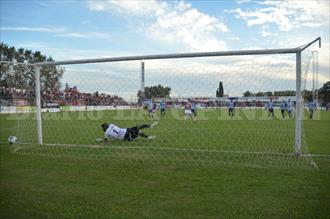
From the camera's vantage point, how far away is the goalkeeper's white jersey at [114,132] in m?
10.2

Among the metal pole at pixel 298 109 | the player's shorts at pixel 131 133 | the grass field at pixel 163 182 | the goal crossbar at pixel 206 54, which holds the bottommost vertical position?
the grass field at pixel 163 182

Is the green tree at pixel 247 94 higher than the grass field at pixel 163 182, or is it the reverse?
the green tree at pixel 247 94

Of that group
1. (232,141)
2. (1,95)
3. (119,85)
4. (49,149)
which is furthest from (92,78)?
(232,141)

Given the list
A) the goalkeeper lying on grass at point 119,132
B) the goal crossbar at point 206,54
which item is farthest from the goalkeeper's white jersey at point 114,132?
the goal crossbar at point 206,54

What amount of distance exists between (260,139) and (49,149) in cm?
668

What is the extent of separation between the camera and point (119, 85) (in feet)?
28.7

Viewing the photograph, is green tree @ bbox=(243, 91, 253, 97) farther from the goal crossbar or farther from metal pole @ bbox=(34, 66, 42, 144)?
metal pole @ bbox=(34, 66, 42, 144)

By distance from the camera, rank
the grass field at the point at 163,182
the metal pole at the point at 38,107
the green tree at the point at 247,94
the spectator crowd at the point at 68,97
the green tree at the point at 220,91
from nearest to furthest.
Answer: the grass field at the point at 163,182 → the green tree at the point at 220,91 → the green tree at the point at 247,94 → the metal pole at the point at 38,107 → the spectator crowd at the point at 68,97

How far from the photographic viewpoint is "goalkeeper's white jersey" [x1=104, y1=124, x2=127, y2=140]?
1016 cm

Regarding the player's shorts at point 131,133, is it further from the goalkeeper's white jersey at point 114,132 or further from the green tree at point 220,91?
the green tree at point 220,91

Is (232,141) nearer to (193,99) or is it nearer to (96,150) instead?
(193,99)

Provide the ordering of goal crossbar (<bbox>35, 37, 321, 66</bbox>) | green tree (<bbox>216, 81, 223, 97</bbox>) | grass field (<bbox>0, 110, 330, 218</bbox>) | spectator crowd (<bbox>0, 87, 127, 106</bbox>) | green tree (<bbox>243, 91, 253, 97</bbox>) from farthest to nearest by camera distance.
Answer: spectator crowd (<bbox>0, 87, 127, 106</bbox>) → green tree (<bbox>243, 91, 253, 97</bbox>) → green tree (<bbox>216, 81, 223, 97</bbox>) → goal crossbar (<bbox>35, 37, 321, 66</bbox>) → grass field (<bbox>0, 110, 330, 218</bbox>)

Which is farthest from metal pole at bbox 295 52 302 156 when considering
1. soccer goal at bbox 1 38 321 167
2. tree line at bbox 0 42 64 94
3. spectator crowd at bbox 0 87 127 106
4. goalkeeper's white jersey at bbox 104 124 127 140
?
tree line at bbox 0 42 64 94

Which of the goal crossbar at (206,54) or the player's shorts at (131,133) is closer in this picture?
the goal crossbar at (206,54)
